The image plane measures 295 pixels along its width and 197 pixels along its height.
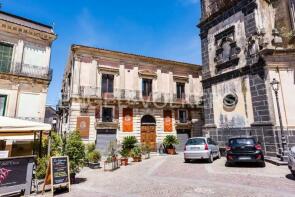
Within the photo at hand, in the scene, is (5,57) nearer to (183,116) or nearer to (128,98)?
(128,98)

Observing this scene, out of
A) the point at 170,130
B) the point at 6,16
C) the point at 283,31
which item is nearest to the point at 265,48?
the point at 283,31

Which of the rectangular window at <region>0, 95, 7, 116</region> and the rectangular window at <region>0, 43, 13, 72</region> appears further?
the rectangular window at <region>0, 43, 13, 72</region>

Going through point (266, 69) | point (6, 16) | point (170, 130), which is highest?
point (6, 16)

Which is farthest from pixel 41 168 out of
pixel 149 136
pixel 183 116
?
pixel 183 116

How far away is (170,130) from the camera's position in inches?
910

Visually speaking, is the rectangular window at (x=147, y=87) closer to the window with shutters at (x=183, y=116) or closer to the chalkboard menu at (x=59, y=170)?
the window with shutters at (x=183, y=116)

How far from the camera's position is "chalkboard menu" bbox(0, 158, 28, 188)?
611 centimetres

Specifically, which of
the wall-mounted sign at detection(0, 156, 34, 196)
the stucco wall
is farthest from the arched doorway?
the wall-mounted sign at detection(0, 156, 34, 196)

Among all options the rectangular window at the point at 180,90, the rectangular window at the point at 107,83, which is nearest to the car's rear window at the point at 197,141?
the rectangular window at the point at 107,83

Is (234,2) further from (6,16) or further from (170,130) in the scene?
(6,16)

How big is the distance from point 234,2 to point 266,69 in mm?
5821

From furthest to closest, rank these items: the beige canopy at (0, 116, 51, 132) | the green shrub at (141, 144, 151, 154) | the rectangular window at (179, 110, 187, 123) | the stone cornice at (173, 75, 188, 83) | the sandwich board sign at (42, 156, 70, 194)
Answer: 1. the stone cornice at (173, 75, 188, 83)
2. the rectangular window at (179, 110, 187, 123)
3. the green shrub at (141, 144, 151, 154)
4. the sandwich board sign at (42, 156, 70, 194)
5. the beige canopy at (0, 116, 51, 132)

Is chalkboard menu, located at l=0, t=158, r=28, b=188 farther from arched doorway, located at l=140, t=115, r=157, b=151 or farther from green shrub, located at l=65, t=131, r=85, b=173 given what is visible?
arched doorway, located at l=140, t=115, r=157, b=151

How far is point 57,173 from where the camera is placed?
6992mm
